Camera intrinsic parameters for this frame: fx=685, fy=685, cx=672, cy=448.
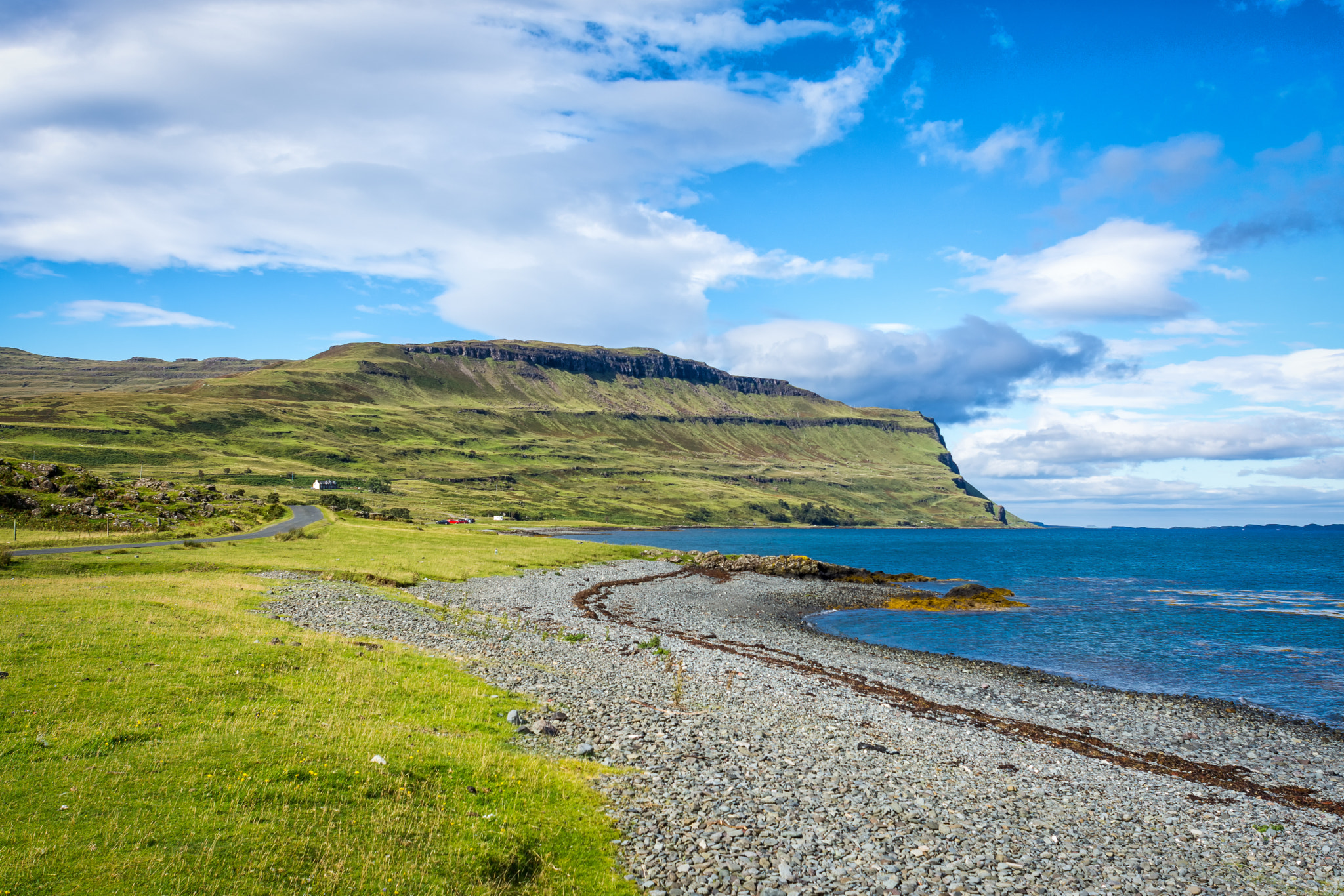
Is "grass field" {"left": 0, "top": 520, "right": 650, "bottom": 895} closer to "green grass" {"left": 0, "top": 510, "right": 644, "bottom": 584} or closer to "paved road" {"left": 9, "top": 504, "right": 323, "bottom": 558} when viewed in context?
"green grass" {"left": 0, "top": 510, "right": 644, "bottom": 584}

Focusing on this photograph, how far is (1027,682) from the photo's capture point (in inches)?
1706

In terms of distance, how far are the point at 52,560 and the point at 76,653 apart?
3270 centimetres

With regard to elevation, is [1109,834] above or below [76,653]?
below

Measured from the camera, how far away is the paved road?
52281 millimetres

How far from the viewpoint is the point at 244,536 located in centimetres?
7725

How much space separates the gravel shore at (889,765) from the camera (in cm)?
1606

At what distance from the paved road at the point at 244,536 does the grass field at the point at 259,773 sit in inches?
1270

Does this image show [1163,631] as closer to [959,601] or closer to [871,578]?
[959,601]

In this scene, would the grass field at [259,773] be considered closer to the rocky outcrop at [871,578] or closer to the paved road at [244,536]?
the paved road at [244,536]

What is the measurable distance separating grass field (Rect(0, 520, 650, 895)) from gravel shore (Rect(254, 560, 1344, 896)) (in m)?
2.52

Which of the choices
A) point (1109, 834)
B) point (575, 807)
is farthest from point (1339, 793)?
point (575, 807)

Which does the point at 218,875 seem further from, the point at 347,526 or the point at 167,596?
the point at 347,526

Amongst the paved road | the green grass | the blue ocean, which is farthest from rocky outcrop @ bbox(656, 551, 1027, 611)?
the paved road

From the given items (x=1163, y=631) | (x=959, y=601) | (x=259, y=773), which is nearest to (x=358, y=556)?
(x=259, y=773)
